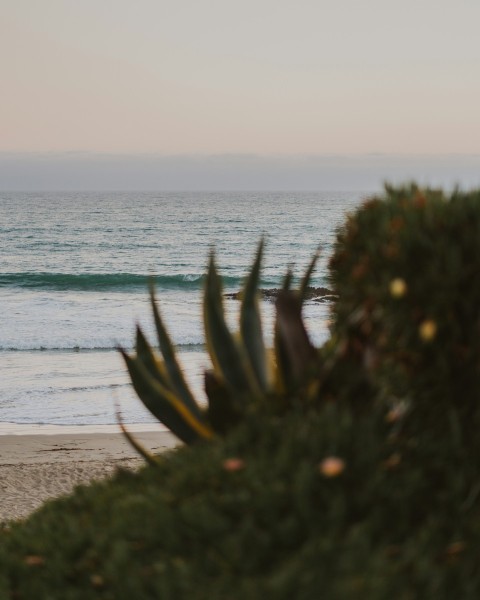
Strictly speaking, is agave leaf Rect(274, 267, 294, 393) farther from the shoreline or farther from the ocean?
the shoreline

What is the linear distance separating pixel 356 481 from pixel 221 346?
96 centimetres

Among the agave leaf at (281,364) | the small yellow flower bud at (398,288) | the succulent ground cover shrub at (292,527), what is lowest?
the succulent ground cover shrub at (292,527)

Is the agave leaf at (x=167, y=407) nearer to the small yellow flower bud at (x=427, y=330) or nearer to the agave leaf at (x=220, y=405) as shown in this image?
the agave leaf at (x=220, y=405)

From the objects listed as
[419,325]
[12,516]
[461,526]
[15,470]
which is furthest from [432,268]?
[15,470]

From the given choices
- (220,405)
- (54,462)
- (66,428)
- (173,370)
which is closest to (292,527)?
(220,405)

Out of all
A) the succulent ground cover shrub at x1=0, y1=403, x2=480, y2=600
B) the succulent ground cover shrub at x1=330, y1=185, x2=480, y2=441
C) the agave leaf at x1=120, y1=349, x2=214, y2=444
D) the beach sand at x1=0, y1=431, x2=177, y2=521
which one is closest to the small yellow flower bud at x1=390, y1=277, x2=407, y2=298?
the succulent ground cover shrub at x1=330, y1=185, x2=480, y2=441

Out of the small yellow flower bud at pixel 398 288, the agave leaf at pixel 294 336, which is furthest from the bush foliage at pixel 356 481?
the agave leaf at pixel 294 336

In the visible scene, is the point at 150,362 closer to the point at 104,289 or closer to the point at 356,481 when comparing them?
the point at 356,481

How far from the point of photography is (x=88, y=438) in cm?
944

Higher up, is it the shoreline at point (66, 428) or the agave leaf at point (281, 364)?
the agave leaf at point (281, 364)

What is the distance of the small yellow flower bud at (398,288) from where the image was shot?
2.10m

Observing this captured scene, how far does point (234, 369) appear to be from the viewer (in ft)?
9.20

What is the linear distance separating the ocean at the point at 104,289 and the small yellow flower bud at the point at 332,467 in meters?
0.77

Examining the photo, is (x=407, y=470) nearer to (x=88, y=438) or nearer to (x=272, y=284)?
(x=88, y=438)
